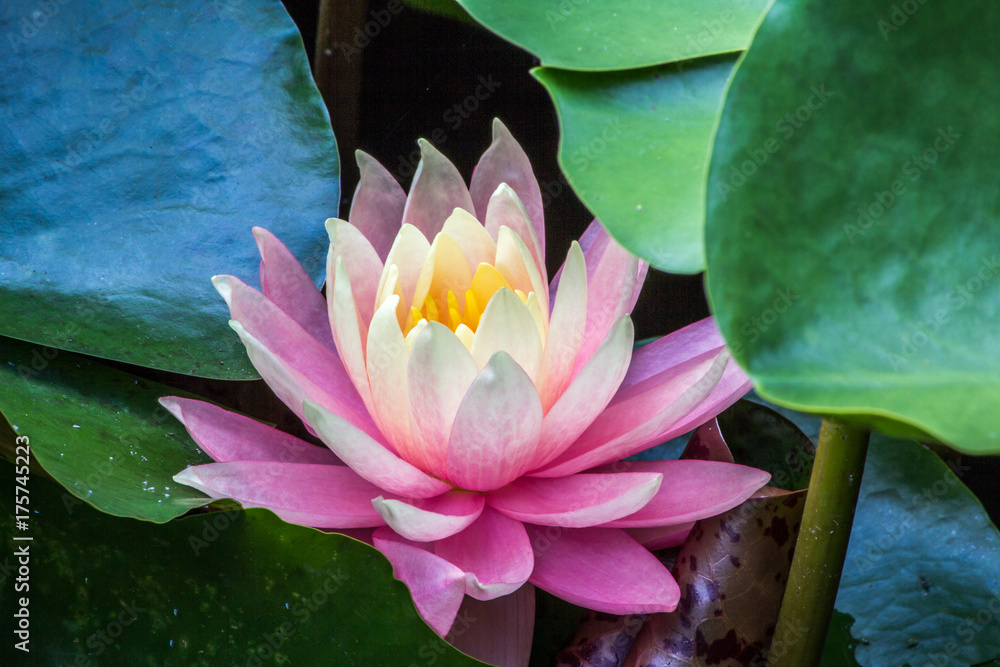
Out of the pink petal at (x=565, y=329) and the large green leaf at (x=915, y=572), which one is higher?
the pink petal at (x=565, y=329)

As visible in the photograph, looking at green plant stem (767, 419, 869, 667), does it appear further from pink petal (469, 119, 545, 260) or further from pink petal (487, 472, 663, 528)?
pink petal (469, 119, 545, 260)

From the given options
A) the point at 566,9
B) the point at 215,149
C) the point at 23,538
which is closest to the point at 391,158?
the point at 215,149

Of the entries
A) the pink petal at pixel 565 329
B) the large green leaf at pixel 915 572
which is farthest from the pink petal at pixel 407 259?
the large green leaf at pixel 915 572

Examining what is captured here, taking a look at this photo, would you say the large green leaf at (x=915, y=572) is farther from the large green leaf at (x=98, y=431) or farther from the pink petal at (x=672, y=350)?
the large green leaf at (x=98, y=431)

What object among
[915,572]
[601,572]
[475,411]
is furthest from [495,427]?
[915,572]

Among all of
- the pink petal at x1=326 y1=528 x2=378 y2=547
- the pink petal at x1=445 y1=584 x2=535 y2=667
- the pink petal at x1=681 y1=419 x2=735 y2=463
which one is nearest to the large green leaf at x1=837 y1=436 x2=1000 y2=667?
the pink petal at x1=681 y1=419 x2=735 y2=463

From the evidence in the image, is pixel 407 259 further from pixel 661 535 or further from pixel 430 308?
pixel 661 535
